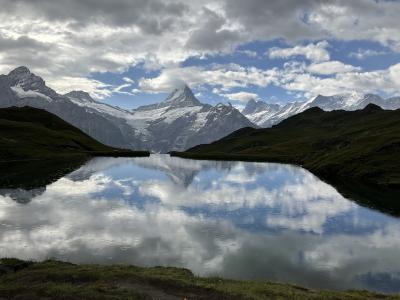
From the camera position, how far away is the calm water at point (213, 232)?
48781 millimetres

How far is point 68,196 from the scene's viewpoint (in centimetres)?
9488

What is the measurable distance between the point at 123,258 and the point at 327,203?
61599 mm

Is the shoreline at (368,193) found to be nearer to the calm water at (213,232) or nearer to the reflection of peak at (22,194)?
the calm water at (213,232)

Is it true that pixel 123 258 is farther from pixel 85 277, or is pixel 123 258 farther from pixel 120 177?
pixel 120 177

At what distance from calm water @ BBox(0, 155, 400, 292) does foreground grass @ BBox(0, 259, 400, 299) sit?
7.08 m

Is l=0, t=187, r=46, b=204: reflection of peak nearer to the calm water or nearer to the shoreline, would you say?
the calm water

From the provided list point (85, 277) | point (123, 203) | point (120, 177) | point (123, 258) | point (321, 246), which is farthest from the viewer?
point (120, 177)

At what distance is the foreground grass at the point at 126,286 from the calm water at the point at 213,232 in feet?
23.2

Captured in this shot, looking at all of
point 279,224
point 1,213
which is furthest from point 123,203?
point 279,224

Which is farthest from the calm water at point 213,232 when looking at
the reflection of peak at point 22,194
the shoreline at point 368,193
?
the shoreline at point 368,193

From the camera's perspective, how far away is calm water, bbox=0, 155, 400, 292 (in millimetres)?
48781

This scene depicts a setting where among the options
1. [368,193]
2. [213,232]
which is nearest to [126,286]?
[213,232]

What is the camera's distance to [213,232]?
6506 centimetres

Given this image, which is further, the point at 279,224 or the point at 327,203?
the point at 327,203
